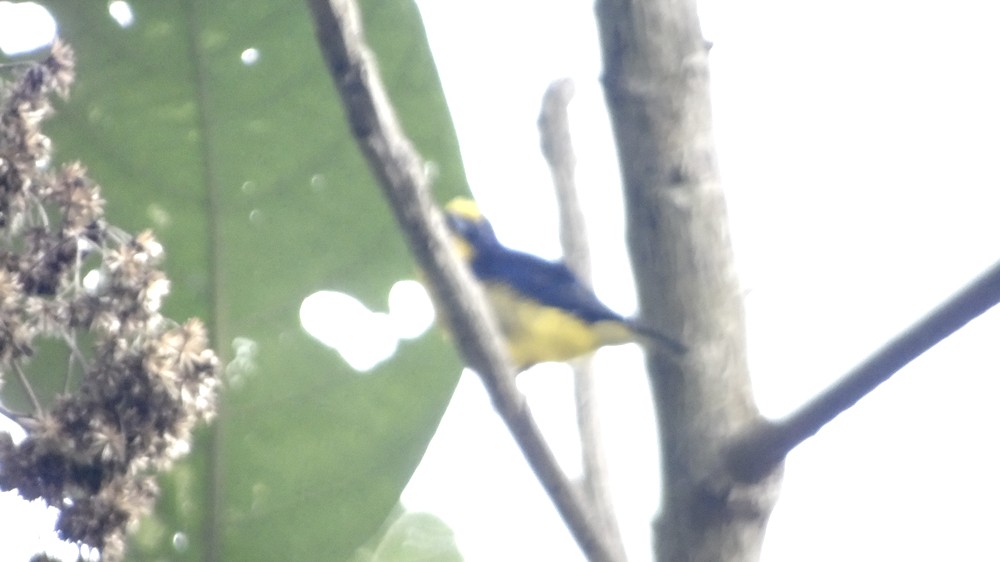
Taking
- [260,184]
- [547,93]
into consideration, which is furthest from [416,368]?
[547,93]

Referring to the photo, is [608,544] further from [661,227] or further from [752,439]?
[661,227]

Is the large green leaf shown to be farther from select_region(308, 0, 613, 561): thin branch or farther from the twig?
select_region(308, 0, 613, 561): thin branch

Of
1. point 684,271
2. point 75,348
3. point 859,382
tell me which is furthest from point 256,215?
point 859,382

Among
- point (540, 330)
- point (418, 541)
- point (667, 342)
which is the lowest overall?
point (540, 330)

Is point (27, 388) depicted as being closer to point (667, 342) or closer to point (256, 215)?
point (256, 215)

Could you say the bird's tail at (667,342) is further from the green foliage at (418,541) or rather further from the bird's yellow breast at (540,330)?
the bird's yellow breast at (540,330)

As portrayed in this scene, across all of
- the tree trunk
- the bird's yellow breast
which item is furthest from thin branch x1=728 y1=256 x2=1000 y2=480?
the bird's yellow breast
